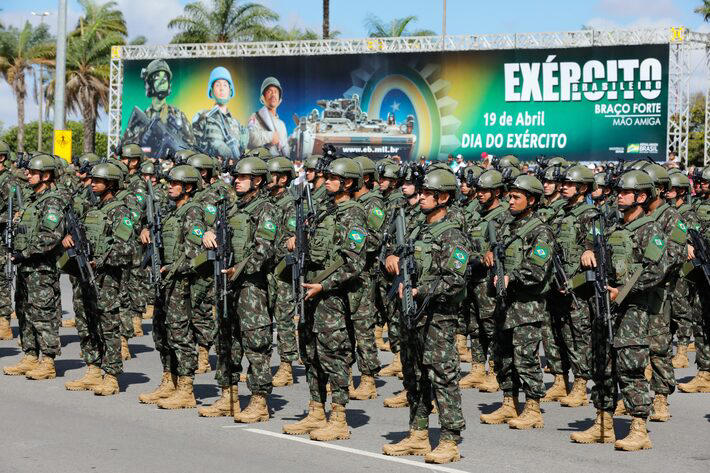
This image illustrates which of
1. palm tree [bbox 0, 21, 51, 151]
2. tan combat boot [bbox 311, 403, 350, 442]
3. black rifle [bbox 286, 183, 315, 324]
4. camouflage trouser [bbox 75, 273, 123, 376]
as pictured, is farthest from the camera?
palm tree [bbox 0, 21, 51, 151]

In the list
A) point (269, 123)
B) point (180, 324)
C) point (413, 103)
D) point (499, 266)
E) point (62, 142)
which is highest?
point (413, 103)

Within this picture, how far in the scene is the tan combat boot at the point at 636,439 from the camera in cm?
884

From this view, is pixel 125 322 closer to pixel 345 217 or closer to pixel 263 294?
pixel 263 294

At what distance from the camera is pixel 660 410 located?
Result: 33.4 ft

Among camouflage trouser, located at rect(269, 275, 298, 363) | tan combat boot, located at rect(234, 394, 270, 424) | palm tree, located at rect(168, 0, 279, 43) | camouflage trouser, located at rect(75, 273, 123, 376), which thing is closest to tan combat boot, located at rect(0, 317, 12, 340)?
camouflage trouser, located at rect(75, 273, 123, 376)

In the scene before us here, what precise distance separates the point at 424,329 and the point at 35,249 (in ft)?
16.2

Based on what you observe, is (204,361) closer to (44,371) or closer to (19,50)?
(44,371)

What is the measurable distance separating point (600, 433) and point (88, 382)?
209 inches

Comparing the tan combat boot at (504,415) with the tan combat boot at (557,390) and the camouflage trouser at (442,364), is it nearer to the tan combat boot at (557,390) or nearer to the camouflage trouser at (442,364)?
the tan combat boot at (557,390)

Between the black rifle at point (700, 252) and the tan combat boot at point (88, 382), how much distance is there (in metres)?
6.44

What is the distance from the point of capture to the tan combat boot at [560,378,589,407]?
35.4ft

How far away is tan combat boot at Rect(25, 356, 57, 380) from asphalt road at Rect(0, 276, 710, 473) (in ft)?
0.63

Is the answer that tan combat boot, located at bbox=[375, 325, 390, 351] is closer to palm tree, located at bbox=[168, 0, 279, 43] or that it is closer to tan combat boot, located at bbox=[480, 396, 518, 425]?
tan combat boot, located at bbox=[480, 396, 518, 425]

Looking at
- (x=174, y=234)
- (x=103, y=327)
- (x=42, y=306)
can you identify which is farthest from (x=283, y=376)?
(x=42, y=306)
